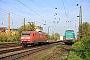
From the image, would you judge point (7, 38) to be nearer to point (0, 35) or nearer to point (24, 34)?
point (0, 35)

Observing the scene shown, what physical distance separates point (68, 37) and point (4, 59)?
112 ft

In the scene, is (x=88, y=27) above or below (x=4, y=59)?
above

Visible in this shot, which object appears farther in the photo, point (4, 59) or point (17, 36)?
point (17, 36)

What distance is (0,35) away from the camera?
205 ft

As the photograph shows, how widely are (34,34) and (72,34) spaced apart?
46.1 feet

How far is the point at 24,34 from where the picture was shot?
119ft

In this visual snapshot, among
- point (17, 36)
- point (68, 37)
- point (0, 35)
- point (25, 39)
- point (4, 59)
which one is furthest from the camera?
point (17, 36)

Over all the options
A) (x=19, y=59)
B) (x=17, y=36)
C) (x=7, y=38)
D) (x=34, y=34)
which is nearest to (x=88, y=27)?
(x=17, y=36)

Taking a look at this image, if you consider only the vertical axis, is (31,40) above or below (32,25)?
below

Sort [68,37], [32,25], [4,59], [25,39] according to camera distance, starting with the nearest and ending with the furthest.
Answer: [4,59], [25,39], [68,37], [32,25]

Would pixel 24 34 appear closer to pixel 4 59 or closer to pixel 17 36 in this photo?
pixel 4 59

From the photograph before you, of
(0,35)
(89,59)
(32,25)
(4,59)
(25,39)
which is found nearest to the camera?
(89,59)

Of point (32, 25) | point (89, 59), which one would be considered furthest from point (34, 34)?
point (32, 25)

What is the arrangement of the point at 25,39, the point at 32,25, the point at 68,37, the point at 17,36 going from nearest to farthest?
the point at 25,39 → the point at 68,37 → the point at 17,36 → the point at 32,25
